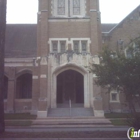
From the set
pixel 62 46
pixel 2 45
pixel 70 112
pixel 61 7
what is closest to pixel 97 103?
pixel 70 112

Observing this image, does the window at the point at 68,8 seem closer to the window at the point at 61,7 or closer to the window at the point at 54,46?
the window at the point at 61,7

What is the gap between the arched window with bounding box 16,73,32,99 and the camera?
29919 millimetres

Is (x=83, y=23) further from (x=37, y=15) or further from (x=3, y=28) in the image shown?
(x=3, y=28)

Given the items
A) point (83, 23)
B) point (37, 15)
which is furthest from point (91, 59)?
point (37, 15)

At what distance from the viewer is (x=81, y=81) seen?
27.6 metres

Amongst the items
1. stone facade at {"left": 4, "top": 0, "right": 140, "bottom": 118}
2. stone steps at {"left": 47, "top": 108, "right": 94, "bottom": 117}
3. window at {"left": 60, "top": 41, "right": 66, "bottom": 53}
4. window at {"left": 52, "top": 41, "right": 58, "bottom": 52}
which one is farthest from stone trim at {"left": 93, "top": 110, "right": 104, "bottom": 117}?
window at {"left": 52, "top": 41, "right": 58, "bottom": 52}

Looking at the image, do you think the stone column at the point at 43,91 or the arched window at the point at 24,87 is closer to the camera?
the stone column at the point at 43,91

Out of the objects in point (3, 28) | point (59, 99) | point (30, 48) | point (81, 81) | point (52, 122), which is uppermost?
point (30, 48)

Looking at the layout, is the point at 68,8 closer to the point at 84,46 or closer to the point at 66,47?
the point at 66,47

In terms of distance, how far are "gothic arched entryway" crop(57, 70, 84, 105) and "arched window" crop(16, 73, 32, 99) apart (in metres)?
5.07

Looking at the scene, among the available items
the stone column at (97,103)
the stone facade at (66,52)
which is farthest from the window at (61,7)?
the stone column at (97,103)

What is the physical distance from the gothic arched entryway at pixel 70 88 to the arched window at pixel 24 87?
5070 millimetres

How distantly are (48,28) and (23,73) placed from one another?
7285mm

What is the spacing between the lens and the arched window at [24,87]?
98.2ft
